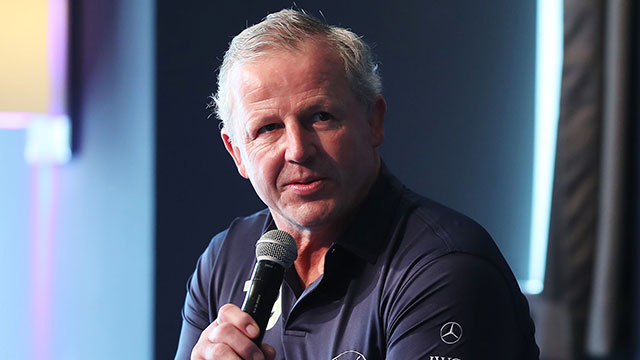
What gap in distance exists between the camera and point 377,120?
169cm

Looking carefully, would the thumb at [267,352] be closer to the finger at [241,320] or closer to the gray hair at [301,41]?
the finger at [241,320]

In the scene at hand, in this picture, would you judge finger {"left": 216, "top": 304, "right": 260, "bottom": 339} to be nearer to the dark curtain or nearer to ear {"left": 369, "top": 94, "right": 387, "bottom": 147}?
ear {"left": 369, "top": 94, "right": 387, "bottom": 147}

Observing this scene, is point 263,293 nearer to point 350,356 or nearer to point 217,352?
point 217,352

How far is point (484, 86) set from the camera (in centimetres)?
293

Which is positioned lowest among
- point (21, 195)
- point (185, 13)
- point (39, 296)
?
point (39, 296)

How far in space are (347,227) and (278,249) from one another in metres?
0.32

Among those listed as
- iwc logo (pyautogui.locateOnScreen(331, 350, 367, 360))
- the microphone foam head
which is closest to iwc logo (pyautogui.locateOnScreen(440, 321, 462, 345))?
iwc logo (pyautogui.locateOnScreen(331, 350, 367, 360))

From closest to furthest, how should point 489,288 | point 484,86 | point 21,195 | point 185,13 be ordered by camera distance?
point 489,288 → point 185,13 → point 21,195 → point 484,86

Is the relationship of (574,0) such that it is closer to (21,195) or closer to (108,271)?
(108,271)

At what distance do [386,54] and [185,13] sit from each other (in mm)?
721

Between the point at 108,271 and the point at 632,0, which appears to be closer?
the point at 108,271

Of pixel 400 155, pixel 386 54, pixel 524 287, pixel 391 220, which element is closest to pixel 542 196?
pixel 524 287

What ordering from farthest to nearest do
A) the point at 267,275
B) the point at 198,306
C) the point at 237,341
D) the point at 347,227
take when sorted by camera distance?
the point at 198,306 < the point at 347,227 < the point at 267,275 < the point at 237,341

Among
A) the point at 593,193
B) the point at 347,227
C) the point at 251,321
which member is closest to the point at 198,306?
the point at 347,227
